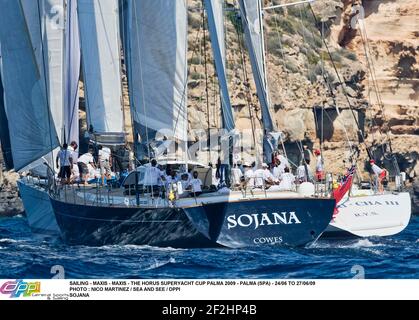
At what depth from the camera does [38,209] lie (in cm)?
3161

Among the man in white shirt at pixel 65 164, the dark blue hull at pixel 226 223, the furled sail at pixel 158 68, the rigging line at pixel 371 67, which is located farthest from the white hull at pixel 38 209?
the rigging line at pixel 371 67

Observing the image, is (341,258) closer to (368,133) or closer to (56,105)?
(56,105)

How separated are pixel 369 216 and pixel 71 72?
9218 mm

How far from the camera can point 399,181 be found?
3192 centimetres

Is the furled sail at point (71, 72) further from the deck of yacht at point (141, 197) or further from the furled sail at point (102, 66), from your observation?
the deck of yacht at point (141, 197)

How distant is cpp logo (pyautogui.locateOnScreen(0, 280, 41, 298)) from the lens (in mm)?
13461

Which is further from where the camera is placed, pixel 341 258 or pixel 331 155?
pixel 331 155

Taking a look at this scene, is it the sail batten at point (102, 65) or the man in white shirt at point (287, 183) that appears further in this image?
the sail batten at point (102, 65)

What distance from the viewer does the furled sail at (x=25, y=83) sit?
2895 centimetres

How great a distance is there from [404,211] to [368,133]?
25.9m

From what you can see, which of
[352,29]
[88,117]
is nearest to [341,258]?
[88,117]

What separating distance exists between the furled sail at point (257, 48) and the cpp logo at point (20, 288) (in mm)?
14307

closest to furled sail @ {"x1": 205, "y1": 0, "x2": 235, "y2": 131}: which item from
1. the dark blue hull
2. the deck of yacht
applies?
the deck of yacht

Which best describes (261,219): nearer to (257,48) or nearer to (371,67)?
(257,48)
